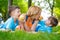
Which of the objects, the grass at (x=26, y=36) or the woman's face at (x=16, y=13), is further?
the woman's face at (x=16, y=13)

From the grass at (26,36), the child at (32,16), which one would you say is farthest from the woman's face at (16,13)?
the grass at (26,36)

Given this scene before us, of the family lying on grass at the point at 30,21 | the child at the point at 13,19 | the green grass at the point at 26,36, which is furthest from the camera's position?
the child at the point at 13,19

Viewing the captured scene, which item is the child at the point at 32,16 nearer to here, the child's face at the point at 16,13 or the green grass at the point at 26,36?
the child's face at the point at 16,13

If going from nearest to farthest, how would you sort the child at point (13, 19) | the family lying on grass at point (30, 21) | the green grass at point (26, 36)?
the green grass at point (26, 36), the family lying on grass at point (30, 21), the child at point (13, 19)

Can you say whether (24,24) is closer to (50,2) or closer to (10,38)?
(10,38)

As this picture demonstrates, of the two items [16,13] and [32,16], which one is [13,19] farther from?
[32,16]

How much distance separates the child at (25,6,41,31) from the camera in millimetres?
4398

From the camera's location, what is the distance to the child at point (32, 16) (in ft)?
14.4

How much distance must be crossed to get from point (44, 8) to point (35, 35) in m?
20.3

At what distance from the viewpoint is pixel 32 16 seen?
4438 millimetres

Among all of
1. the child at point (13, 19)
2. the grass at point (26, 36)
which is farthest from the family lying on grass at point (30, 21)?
the grass at point (26, 36)

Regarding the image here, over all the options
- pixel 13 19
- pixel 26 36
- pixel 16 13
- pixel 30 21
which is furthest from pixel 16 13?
pixel 26 36

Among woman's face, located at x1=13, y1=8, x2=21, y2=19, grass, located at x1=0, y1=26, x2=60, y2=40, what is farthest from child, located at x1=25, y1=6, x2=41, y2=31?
grass, located at x1=0, y1=26, x2=60, y2=40

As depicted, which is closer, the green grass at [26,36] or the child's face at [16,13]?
the green grass at [26,36]
